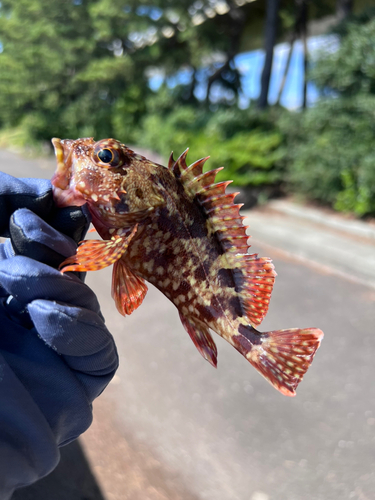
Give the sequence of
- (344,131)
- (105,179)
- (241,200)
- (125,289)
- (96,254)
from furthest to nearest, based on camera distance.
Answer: (241,200) < (344,131) < (125,289) < (105,179) < (96,254)

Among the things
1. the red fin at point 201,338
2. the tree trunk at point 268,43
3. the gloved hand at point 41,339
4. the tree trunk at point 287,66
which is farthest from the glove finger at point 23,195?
the tree trunk at point 287,66

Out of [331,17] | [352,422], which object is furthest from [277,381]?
[331,17]

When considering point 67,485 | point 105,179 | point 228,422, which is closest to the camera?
point 105,179

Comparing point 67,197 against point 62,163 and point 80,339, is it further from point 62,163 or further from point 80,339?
point 80,339

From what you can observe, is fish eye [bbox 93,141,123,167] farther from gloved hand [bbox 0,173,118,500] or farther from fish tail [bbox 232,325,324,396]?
fish tail [bbox 232,325,324,396]

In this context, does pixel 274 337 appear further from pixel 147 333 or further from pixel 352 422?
pixel 147 333

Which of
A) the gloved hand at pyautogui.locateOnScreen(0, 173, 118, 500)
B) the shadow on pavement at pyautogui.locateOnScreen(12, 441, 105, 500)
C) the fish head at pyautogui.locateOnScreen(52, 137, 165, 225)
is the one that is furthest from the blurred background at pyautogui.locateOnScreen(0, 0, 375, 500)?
the fish head at pyautogui.locateOnScreen(52, 137, 165, 225)

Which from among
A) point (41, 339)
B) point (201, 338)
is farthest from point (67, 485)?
point (201, 338)
